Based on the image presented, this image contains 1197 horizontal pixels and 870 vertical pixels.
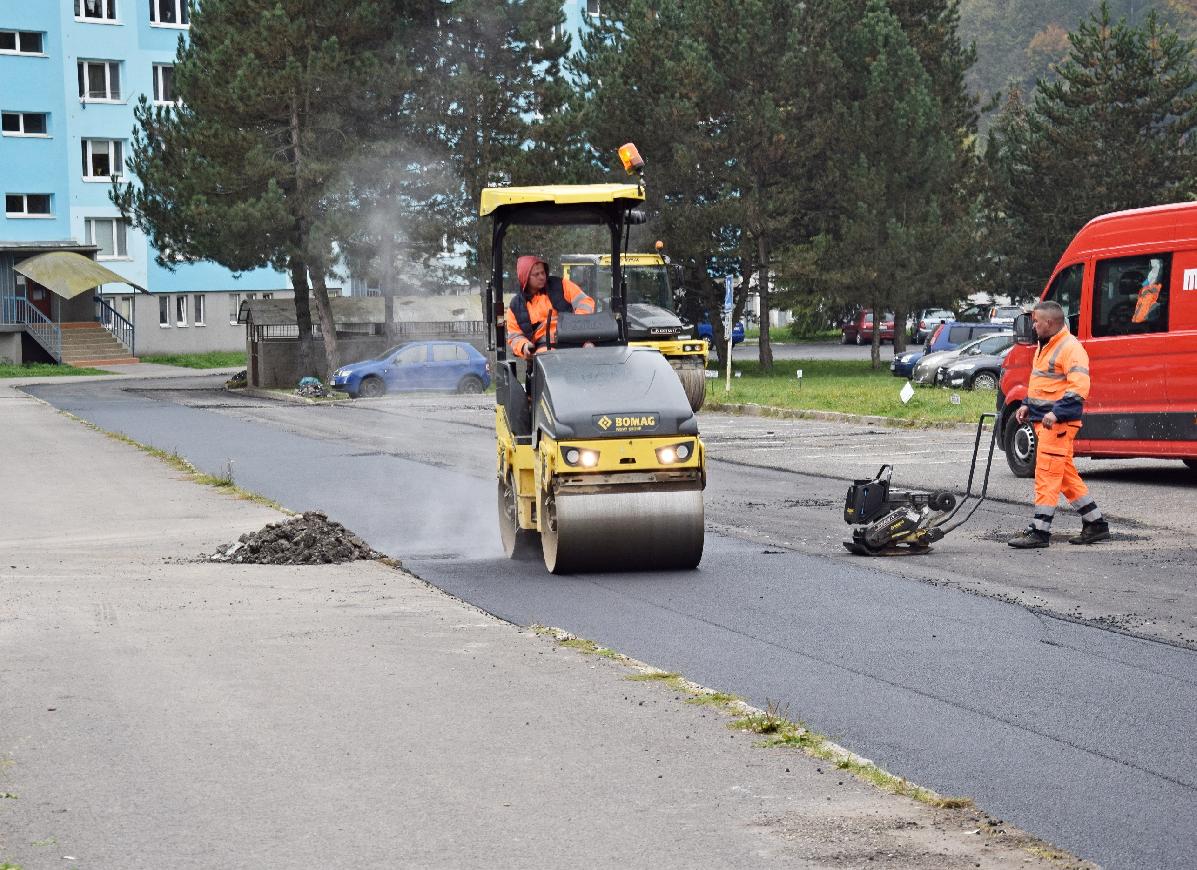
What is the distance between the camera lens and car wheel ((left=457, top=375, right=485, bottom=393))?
140 feet

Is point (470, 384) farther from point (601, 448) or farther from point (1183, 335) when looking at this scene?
point (601, 448)

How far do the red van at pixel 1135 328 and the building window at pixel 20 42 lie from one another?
5653 cm

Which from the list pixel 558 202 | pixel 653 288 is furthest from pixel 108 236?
pixel 558 202

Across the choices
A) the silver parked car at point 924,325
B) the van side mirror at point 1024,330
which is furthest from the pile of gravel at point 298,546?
the silver parked car at point 924,325

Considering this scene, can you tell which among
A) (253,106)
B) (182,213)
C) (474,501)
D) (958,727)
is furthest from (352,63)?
(958,727)

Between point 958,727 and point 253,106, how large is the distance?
126 feet

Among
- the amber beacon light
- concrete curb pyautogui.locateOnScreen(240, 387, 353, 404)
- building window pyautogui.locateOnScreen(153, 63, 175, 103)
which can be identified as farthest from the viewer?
building window pyautogui.locateOnScreen(153, 63, 175, 103)

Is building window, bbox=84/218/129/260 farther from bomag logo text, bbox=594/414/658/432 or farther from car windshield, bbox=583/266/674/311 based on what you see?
bomag logo text, bbox=594/414/658/432

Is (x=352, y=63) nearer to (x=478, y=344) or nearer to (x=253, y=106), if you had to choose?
(x=253, y=106)

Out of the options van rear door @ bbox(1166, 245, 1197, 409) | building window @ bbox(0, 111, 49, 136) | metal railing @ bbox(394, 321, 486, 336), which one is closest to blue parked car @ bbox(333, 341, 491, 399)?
metal railing @ bbox(394, 321, 486, 336)

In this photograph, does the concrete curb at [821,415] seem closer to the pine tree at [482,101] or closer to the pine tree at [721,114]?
the pine tree at [482,101]

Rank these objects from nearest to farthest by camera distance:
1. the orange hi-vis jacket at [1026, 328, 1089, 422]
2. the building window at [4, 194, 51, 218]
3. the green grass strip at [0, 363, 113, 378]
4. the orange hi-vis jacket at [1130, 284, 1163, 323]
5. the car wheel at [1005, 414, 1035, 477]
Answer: the orange hi-vis jacket at [1026, 328, 1089, 422], the orange hi-vis jacket at [1130, 284, 1163, 323], the car wheel at [1005, 414, 1035, 477], the green grass strip at [0, 363, 113, 378], the building window at [4, 194, 51, 218]

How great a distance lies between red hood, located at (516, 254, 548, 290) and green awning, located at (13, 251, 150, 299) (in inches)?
1963

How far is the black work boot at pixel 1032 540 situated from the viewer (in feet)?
41.6
